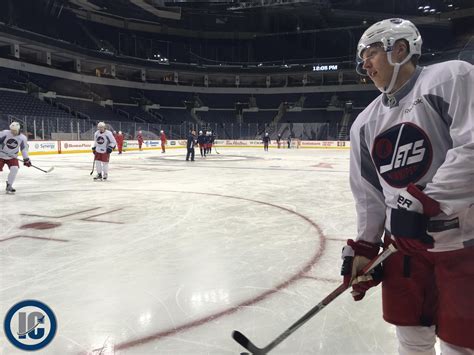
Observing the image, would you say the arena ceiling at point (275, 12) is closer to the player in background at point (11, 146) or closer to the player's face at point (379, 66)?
the player in background at point (11, 146)

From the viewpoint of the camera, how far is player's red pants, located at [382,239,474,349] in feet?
4.18

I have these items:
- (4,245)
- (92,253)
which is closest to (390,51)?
(92,253)

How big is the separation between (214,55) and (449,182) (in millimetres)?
45425

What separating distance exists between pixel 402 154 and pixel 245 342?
110cm

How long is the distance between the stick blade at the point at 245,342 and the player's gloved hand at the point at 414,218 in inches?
34.1

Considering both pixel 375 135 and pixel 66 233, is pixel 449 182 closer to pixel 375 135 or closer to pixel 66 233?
pixel 375 135

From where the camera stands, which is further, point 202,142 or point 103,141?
point 202,142

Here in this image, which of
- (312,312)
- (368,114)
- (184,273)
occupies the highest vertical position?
(368,114)

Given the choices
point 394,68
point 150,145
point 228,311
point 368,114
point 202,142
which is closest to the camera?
point 394,68

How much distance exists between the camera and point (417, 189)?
4.25 feet

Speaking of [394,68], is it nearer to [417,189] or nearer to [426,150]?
[426,150]

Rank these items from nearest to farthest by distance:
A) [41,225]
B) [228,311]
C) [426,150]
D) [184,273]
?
[426,150] → [228,311] → [184,273] → [41,225]

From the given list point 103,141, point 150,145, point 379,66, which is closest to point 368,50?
point 379,66

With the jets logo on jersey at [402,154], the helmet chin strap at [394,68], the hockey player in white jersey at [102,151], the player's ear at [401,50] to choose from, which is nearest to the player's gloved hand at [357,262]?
the jets logo on jersey at [402,154]
